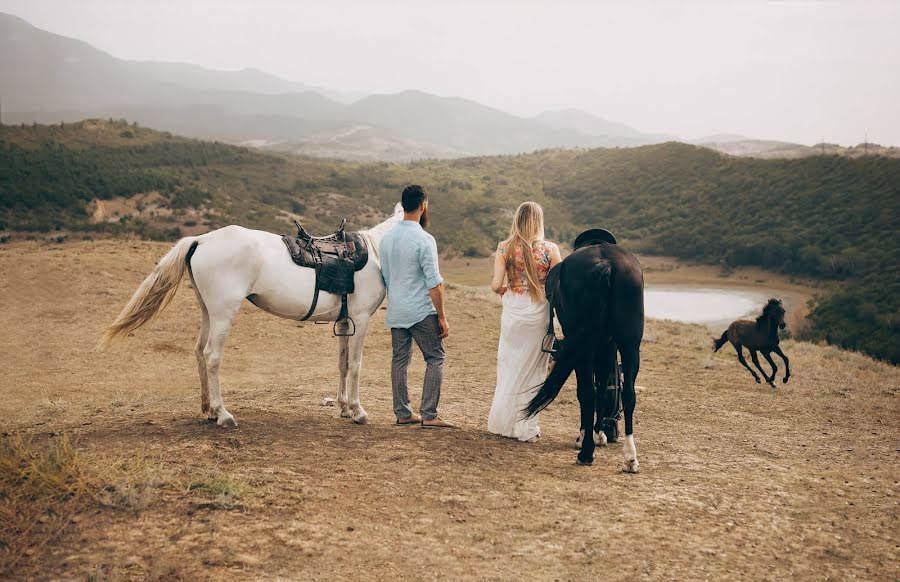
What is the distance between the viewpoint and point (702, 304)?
1116 inches

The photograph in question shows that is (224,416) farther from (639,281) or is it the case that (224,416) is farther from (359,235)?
(639,281)

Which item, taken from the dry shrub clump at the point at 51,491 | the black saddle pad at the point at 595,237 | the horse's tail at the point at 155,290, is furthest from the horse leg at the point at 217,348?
the black saddle pad at the point at 595,237

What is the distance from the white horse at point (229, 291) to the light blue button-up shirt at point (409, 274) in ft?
1.29

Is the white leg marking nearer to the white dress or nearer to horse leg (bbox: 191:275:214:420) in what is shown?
the white dress

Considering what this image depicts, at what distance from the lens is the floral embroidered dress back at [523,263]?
646cm

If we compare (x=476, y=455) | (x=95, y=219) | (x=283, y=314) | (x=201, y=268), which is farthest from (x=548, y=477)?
(x=95, y=219)

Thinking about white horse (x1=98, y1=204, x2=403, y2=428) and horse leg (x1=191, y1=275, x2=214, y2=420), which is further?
horse leg (x1=191, y1=275, x2=214, y2=420)

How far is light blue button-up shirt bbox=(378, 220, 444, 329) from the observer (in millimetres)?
6355

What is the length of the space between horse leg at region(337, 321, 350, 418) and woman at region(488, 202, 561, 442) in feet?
5.30

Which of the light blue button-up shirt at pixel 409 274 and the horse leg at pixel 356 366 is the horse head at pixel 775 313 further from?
the horse leg at pixel 356 366

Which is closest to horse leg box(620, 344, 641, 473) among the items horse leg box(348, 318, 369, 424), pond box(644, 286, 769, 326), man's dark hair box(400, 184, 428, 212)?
man's dark hair box(400, 184, 428, 212)

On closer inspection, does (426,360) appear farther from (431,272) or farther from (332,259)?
(332,259)

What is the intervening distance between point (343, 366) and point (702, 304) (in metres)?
24.8

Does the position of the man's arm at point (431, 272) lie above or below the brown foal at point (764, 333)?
above
